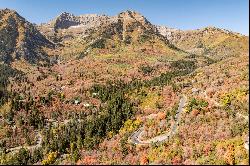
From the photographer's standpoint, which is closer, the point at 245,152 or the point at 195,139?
the point at 245,152

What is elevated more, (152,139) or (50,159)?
(152,139)

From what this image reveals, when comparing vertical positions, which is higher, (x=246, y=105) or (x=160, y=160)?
(x=246, y=105)

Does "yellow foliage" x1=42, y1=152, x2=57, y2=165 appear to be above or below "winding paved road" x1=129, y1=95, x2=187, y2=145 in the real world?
below

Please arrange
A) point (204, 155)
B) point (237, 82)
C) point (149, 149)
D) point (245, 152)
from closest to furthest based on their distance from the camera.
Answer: point (245, 152) < point (204, 155) < point (149, 149) < point (237, 82)

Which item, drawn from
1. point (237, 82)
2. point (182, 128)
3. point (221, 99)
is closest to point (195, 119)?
point (182, 128)

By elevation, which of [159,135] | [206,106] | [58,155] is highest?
[206,106]

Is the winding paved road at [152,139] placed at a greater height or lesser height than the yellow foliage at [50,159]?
greater

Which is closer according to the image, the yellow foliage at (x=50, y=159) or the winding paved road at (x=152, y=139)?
the yellow foliage at (x=50, y=159)

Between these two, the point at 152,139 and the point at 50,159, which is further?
the point at 152,139

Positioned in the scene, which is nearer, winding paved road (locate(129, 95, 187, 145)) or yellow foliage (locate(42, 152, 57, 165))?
yellow foliage (locate(42, 152, 57, 165))

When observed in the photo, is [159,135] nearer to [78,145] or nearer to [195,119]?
[195,119]

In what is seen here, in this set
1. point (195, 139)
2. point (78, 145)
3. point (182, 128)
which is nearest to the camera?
point (195, 139)
